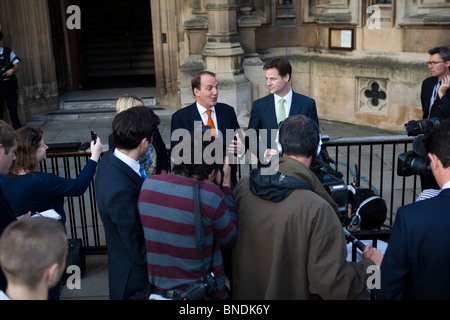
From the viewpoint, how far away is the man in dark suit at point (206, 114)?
16.3 feet

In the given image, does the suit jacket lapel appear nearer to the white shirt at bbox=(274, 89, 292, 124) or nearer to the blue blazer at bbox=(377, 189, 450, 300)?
the white shirt at bbox=(274, 89, 292, 124)

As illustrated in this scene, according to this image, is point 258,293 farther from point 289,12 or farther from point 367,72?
point 289,12

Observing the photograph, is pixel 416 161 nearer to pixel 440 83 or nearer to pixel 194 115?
pixel 194 115

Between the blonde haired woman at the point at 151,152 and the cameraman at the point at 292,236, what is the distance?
1319 mm

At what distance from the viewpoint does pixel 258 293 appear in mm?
3146

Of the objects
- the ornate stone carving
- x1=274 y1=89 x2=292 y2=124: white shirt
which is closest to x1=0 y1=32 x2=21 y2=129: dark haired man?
x1=274 y1=89 x2=292 y2=124: white shirt

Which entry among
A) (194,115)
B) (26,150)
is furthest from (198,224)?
(194,115)

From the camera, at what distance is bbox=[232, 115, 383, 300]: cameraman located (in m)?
2.85

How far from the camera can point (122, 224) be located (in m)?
3.16

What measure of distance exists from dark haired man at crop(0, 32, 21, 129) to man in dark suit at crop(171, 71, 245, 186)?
5099 millimetres

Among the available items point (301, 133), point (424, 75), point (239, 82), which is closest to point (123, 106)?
point (301, 133)

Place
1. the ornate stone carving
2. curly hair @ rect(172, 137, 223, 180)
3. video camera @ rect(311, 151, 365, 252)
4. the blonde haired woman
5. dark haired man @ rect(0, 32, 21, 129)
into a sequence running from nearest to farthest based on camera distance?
curly hair @ rect(172, 137, 223, 180), video camera @ rect(311, 151, 365, 252), the blonde haired woman, dark haired man @ rect(0, 32, 21, 129), the ornate stone carving

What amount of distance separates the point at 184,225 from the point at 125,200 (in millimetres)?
501
